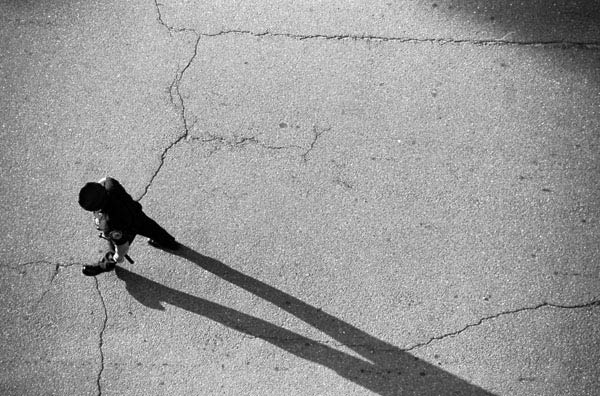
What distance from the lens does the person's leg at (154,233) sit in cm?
480

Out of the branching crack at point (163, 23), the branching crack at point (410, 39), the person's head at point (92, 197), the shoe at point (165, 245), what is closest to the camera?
the person's head at point (92, 197)

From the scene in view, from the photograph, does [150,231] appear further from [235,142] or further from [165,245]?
[235,142]

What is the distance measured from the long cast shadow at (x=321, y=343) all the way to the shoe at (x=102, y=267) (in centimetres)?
26

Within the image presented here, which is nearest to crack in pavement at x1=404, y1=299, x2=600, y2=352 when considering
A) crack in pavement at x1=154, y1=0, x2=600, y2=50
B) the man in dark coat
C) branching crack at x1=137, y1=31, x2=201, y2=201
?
the man in dark coat

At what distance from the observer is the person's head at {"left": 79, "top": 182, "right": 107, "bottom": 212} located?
4.24 metres

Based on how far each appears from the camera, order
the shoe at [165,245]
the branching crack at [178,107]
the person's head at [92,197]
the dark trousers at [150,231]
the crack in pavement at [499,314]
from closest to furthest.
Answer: the person's head at [92,197] < the dark trousers at [150,231] < the crack in pavement at [499,314] < the shoe at [165,245] < the branching crack at [178,107]

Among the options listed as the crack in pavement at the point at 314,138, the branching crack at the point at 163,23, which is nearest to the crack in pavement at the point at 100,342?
the crack in pavement at the point at 314,138

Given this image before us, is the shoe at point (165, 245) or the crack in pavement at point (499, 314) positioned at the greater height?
the shoe at point (165, 245)

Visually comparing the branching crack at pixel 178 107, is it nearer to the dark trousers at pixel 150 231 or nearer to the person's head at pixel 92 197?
the dark trousers at pixel 150 231

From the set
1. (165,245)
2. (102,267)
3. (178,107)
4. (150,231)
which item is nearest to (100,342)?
(102,267)

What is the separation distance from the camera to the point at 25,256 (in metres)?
5.44

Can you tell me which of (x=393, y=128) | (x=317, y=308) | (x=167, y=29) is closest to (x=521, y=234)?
(x=393, y=128)

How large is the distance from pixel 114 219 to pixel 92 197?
30 cm

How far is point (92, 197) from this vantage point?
426 centimetres
